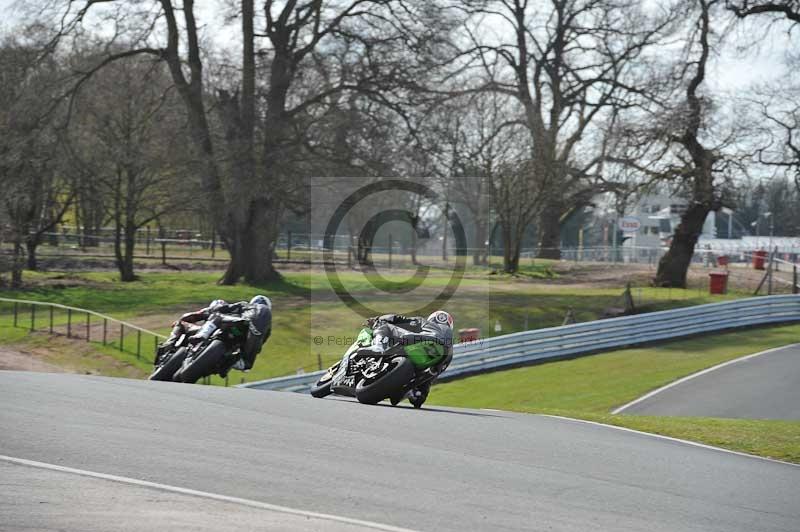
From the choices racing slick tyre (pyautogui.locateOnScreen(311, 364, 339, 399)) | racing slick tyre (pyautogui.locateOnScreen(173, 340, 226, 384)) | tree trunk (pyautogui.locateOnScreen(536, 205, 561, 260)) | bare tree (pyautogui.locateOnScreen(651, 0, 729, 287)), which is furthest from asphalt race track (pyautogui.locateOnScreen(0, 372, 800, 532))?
tree trunk (pyautogui.locateOnScreen(536, 205, 561, 260))

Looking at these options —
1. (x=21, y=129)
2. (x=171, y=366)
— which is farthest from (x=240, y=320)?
(x=21, y=129)

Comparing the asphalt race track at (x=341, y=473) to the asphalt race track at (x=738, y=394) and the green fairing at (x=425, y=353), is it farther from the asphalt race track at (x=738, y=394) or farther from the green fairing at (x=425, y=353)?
the asphalt race track at (x=738, y=394)

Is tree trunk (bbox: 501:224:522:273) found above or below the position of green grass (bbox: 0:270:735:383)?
above

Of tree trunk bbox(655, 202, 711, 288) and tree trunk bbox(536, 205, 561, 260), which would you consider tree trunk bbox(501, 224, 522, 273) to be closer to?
tree trunk bbox(536, 205, 561, 260)

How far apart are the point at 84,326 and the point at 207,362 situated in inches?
653

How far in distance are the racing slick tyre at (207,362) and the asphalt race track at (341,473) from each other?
4.02 metres

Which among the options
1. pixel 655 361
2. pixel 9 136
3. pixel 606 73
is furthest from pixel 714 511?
pixel 606 73

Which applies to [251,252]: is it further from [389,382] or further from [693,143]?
[389,382]

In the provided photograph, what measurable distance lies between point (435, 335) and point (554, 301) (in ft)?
85.2

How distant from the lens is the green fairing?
A: 1286 centimetres

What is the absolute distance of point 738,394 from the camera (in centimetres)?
2080

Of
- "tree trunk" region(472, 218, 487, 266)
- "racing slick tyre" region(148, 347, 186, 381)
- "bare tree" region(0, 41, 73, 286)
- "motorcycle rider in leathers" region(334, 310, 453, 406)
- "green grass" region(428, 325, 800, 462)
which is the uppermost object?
Answer: "bare tree" region(0, 41, 73, 286)

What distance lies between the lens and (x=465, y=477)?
794 cm

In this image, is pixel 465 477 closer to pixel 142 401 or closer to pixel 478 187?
pixel 142 401
